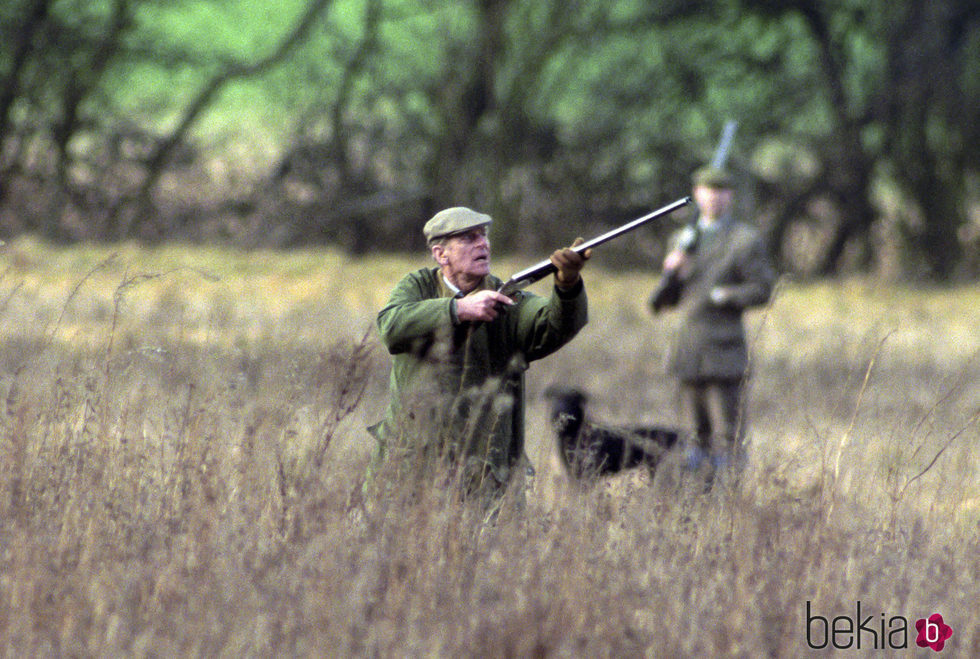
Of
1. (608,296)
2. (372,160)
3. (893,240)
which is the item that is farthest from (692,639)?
(893,240)

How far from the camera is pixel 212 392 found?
4336mm

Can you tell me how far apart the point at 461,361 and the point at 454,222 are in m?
0.48

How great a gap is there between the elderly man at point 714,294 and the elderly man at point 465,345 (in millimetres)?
3185

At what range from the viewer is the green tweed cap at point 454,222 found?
4.13m

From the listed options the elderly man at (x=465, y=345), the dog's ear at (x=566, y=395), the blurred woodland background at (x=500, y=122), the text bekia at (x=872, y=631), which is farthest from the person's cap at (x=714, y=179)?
the blurred woodland background at (x=500, y=122)

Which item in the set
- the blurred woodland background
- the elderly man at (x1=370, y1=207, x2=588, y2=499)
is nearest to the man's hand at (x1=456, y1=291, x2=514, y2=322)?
the elderly man at (x1=370, y1=207, x2=588, y2=499)

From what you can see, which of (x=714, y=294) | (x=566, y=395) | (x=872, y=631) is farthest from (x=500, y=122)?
(x=872, y=631)

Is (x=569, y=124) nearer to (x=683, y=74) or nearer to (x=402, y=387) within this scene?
(x=683, y=74)

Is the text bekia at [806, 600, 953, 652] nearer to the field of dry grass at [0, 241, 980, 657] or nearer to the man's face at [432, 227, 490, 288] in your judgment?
the field of dry grass at [0, 241, 980, 657]

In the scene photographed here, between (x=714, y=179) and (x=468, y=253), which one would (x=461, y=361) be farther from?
(x=714, y=179)

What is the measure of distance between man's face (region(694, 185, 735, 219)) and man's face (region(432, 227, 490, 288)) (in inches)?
132

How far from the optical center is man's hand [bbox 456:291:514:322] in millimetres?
3936

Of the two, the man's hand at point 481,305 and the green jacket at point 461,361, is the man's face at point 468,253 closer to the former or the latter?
the green jacket at point 461,361

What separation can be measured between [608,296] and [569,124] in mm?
4040
